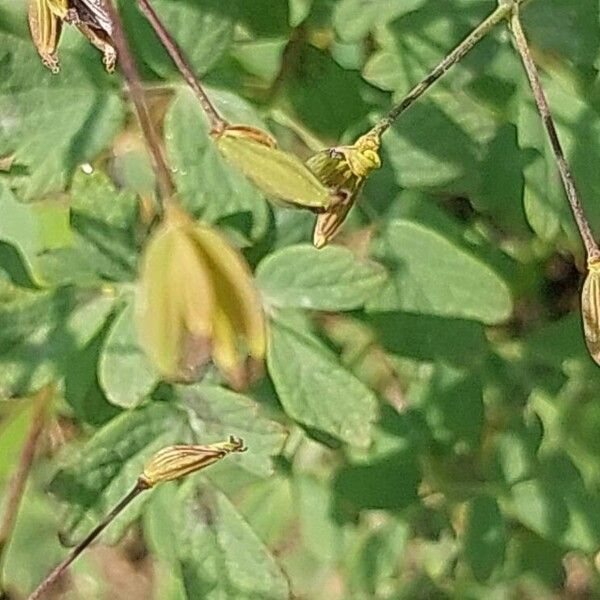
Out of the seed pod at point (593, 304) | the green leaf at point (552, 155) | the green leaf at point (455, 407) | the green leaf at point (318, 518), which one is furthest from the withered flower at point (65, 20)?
the green leaf at point (318, 518)

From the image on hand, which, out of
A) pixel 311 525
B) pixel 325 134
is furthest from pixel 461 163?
pixel 311 525

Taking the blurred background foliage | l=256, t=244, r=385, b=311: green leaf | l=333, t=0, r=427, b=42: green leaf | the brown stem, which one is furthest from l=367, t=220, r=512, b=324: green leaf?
the brown stem

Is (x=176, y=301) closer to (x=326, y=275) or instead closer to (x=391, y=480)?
(x=326, y=275)

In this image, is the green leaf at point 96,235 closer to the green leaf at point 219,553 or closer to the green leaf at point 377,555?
the green leaf at point 219,553

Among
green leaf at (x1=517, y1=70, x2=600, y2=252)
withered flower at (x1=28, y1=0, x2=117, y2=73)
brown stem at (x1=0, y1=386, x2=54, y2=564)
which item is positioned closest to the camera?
withered flower at (x1=28, y1=0, x2=117, y2=73)

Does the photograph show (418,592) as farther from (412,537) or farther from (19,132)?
(19,132)

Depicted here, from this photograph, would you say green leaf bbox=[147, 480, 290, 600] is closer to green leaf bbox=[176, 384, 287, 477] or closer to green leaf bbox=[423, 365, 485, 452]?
green leaf bbox=[176, 384, 287, 477]
